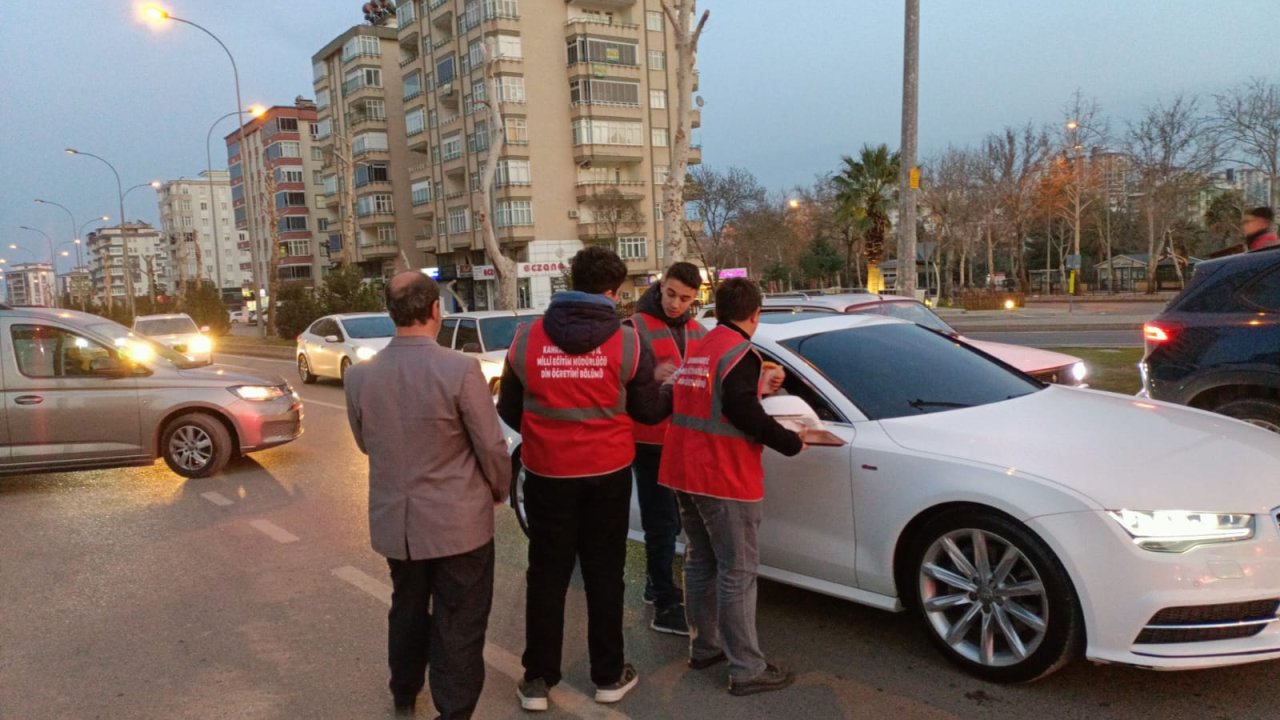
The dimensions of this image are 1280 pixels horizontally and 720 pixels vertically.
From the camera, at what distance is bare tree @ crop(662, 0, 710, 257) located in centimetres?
2077

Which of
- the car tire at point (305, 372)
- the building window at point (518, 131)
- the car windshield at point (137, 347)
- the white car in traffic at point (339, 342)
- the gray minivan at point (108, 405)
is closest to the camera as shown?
the gray minivan at point (108, 405)

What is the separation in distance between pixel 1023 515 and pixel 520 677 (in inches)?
92.3

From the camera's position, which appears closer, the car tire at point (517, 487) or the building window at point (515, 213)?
the car tire at point (517, 487)

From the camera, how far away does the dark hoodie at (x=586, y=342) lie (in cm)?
341

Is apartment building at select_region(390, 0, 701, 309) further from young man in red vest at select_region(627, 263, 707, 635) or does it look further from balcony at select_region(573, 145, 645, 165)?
young man in red vest at select_region(627, 263, 707, 635)

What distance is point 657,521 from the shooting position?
14.3ft

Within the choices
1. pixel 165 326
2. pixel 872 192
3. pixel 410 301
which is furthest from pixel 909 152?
pixel 872 192

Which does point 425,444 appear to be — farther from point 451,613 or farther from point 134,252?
point 134,252

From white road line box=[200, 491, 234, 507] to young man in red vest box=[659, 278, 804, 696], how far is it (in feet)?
17.6

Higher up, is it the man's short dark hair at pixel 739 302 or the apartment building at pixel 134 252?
the apartment building at pixel 134 252

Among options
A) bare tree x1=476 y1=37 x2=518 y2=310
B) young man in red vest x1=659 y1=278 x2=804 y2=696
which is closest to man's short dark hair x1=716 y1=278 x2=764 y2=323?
young man in red vest x1=659 y1=278 x2=804 y2=696

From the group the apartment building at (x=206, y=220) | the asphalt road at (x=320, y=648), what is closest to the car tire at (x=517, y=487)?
the asphalt road at (x=320, y=648)

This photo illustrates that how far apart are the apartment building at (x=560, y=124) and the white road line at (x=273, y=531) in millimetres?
47129

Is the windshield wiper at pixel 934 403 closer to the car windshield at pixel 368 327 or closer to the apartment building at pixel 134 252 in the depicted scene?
the car windshield at pixel 368 327
